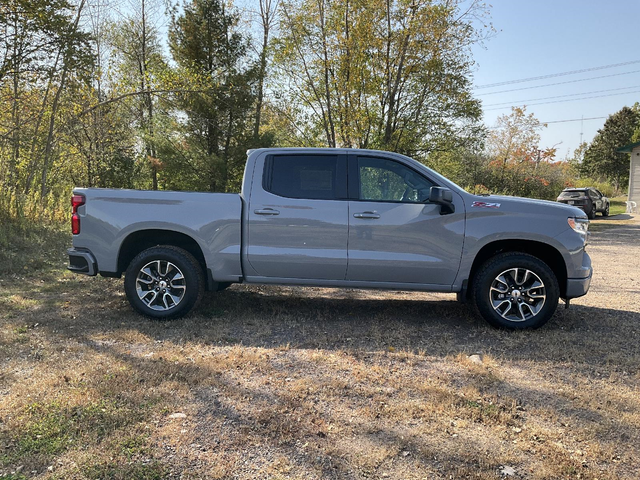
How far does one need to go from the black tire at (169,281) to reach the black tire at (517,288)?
292 centimetres

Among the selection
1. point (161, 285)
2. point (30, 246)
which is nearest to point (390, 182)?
point (161, 285)

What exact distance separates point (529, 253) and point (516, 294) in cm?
52

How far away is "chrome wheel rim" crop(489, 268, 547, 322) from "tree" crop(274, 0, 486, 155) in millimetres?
10956

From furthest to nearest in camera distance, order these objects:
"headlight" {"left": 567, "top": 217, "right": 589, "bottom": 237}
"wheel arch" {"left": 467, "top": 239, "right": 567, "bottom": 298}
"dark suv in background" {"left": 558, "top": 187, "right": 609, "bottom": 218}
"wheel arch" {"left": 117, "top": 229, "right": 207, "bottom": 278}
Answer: "dark suv in background" {"left": 558, "top": 187, "right": 609, "bottom": 218}
"wheel arch" {"left": 117, "top": 229, "right": 207, "bottom": 278}
"wheel arch" {"left": 467, "top": 239, "right": 567, "bottom": 298}
"headlight" {"left": 567, "top": 217, "right": 589, "bottom": 237}

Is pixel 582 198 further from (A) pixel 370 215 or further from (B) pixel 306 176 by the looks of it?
(B) pixel 306 176

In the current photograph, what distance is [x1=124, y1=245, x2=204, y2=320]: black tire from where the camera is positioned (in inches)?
201

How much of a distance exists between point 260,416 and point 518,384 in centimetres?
194

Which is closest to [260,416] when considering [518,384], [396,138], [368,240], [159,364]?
[159,364]

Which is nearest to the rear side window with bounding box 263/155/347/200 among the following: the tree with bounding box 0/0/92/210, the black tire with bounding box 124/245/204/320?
the black tire with bounding box 124/245/204/320

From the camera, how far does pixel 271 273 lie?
5141mm

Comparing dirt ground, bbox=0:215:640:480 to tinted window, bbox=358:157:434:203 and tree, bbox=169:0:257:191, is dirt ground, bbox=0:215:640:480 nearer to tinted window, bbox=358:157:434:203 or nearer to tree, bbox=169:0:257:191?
tinted window, bbox=358:157:434:203

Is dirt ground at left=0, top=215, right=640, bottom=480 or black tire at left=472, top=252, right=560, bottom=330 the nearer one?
dirt ground at left=0, top=215, right=640, bottom=480

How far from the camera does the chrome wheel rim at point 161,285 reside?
5.15 m

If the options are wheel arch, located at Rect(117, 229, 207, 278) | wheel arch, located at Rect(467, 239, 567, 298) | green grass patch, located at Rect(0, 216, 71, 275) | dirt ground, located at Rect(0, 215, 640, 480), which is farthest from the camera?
green grass patch, located at Rect(0, 216, 71, 275)
